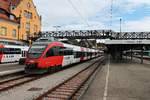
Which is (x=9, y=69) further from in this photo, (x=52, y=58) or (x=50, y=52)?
(x=50, y=52)

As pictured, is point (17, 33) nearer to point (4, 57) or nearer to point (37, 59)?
point (4, 57)

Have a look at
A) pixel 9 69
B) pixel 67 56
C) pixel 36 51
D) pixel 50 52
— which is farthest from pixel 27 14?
pixel 36 51

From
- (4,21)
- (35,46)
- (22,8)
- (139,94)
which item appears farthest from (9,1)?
(139,94)

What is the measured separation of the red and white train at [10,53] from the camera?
3858cm

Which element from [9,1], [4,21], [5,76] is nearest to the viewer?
[5,76]

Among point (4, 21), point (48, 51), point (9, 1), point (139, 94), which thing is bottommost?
point (139, 94)

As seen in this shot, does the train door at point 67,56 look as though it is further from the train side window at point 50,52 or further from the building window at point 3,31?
the building window at point 3,31

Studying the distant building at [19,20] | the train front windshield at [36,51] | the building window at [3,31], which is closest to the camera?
→ the train front windshield at [36,51]

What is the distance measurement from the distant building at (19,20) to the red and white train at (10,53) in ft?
43.0

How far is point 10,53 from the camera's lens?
40750 millimetres

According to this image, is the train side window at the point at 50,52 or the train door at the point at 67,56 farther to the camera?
the train door at the point at 67,56

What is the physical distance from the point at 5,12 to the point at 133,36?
33.5 meters

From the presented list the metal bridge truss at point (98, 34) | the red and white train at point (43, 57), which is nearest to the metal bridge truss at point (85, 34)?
the metal bridge truss at point (98, 34)

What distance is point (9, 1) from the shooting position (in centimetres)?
6875
